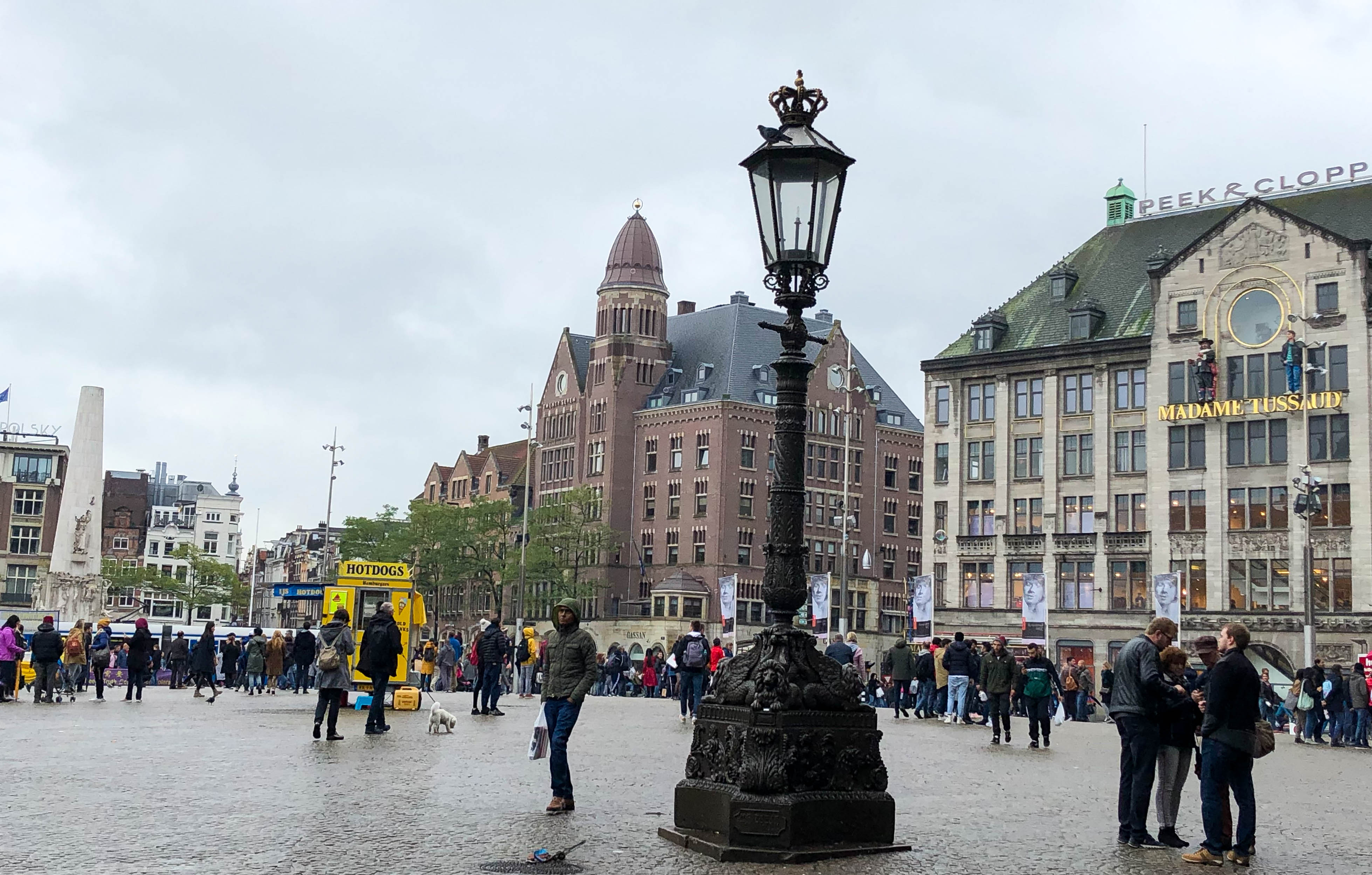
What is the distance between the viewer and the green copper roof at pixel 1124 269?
6644 cm

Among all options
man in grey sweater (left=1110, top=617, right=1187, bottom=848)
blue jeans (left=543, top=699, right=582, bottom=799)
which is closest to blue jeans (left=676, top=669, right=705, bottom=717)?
blue jeans (left=543, top=699, right=582, bottom=799)

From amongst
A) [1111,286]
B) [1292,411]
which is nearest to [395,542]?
[1111,286]

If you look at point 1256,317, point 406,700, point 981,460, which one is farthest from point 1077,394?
point 406,700

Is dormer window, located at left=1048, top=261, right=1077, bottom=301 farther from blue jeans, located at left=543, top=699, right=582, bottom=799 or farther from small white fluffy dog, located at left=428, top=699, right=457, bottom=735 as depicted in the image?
blue jeans, located at left=543, top=699, right=582, bottom=799

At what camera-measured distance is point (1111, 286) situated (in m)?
71.9

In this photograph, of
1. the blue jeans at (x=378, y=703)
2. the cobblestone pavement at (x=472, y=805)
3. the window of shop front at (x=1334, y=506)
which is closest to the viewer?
the cobblestone pavement at (x=472, y=805)

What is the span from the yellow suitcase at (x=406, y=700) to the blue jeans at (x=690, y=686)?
196 inches

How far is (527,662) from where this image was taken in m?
38.5

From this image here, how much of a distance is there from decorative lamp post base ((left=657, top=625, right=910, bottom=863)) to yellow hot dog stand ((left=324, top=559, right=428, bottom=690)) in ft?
67.0

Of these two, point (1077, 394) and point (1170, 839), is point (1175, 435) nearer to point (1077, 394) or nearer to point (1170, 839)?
point (1077, 394)

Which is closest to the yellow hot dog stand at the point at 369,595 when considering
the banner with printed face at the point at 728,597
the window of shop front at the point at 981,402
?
the banner with printed face at the point at 728,597

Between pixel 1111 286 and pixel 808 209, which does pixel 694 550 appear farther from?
pixel 808 209

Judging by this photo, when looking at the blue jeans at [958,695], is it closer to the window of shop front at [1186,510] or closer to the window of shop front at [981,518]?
the window of shop front at [1186,510]

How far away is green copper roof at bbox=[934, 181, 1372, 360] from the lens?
218 ft
